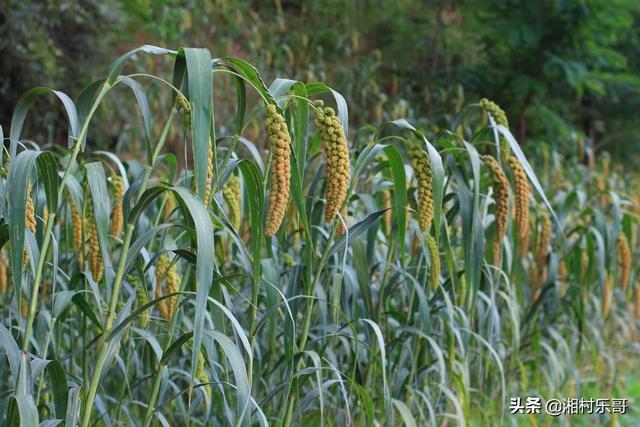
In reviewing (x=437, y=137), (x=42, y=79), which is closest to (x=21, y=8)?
(x=42, y=79)

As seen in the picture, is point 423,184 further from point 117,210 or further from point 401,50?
point 401,50

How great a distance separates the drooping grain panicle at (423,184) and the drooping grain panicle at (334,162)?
0.30m

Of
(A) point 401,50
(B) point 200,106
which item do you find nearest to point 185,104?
(B) point 200,106

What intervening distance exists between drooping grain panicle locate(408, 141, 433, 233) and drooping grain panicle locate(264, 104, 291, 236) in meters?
0.42

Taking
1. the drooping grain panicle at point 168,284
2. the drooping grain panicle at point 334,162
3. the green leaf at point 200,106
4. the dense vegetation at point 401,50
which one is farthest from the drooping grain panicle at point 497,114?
the dense vegetation at point 401,50

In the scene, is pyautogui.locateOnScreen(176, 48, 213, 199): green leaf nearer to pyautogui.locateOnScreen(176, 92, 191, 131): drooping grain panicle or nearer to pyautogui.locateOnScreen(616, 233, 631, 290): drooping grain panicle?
pyautogui.locateOnScreen(176, 92, 191, 131): drooping grain panicle

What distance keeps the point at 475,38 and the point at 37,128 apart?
5331mm

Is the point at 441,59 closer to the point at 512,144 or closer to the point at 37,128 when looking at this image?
the point at 37,128

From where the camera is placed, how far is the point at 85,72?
7586 mm

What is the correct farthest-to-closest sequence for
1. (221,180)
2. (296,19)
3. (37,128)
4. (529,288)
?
1. (296,19)
2. (37,128)
3. (529,288)
4. (221,180)

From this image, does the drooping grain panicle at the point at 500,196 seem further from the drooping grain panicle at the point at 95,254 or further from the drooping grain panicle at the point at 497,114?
the drooping grain panicle at the point at 95,254

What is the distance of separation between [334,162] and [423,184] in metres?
0.34

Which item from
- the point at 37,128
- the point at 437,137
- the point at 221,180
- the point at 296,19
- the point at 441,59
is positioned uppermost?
the point at 296,19

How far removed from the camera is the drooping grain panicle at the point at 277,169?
55.4 inches
